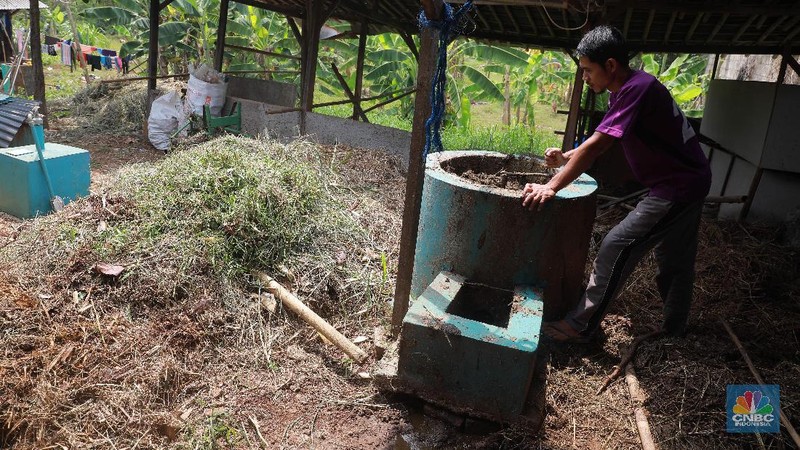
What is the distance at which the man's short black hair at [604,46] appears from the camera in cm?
291

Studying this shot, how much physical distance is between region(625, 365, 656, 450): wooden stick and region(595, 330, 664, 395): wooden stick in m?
0.04

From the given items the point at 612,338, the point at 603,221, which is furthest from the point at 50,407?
the point at 603,221

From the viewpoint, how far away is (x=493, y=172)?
4105mm

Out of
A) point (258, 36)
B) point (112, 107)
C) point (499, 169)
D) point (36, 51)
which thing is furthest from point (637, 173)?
point (258, 36)

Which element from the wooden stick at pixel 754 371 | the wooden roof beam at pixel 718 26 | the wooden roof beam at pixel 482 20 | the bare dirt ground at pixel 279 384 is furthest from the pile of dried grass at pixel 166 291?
the wooden roof beam at pixel 718 26

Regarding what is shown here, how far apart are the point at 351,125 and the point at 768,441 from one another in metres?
6.52

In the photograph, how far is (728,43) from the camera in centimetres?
671

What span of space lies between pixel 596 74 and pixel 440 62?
88 cm

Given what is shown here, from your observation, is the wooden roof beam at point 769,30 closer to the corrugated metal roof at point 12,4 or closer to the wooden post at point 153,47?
the wooden post at point 153,47

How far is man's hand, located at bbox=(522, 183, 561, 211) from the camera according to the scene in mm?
2990

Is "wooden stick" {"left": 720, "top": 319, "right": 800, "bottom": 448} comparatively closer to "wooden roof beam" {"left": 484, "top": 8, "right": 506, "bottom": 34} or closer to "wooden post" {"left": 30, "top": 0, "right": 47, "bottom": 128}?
"wooden roof beam" {"left": 484, "top": 8, "right": 506, "bottom": 34}

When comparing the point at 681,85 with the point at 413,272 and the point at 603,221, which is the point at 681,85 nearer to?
the point at 603,221

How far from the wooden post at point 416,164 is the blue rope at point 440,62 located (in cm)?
3

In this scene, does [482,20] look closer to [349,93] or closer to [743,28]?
[743,28]
